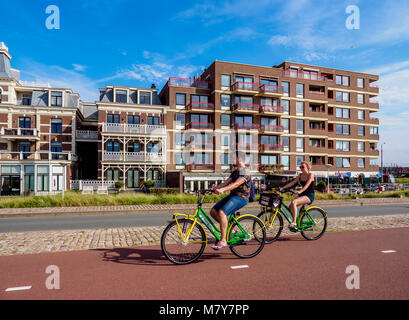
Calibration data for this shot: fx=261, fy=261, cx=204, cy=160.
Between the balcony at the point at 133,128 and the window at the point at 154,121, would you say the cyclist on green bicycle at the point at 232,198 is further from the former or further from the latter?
the window at the point at 154,121

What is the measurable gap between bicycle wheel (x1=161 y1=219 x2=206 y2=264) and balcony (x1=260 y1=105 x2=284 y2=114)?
3016 cm

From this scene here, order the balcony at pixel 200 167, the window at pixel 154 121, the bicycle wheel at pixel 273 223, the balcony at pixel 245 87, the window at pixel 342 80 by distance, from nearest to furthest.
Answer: the bicycle wheel at pixel 273 223 → the balcony at pixel 200 167 → the window at pixel 154 121 → the balcony at pixel 245 87 → the window at pixel 342 80

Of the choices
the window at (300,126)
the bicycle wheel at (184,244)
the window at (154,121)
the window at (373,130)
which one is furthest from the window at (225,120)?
the bicycle wheel at (184,244)

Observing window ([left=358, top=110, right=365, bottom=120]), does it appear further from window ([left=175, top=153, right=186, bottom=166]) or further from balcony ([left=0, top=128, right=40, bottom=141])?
balcony ([left=0, top=128, right=40, bottom=141])

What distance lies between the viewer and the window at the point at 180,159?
3167cm

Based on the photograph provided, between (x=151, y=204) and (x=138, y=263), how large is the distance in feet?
36.4

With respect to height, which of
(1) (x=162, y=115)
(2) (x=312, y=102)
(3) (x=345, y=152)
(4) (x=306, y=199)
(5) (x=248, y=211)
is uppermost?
(2) (x=312, y=102)

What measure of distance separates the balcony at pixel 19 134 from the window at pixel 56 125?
172cm

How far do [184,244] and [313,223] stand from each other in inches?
132

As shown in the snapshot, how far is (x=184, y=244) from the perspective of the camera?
15.1 ft

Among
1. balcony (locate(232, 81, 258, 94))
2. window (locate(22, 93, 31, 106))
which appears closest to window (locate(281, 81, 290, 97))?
balcony (locate(232, 81, 258, 94))

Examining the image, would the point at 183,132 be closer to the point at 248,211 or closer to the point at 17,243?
the point at 248,211
